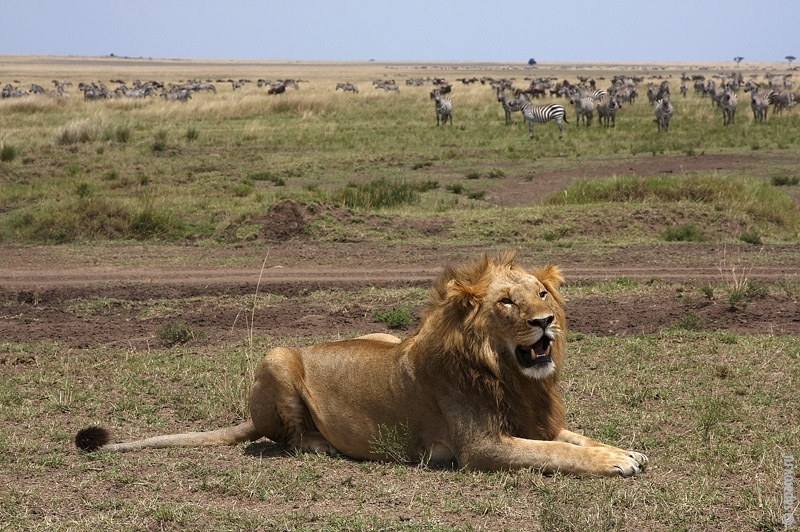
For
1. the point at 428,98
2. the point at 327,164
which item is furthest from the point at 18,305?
the point at 428,98

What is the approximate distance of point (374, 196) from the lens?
1916 centimetres

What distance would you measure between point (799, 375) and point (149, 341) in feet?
19.0

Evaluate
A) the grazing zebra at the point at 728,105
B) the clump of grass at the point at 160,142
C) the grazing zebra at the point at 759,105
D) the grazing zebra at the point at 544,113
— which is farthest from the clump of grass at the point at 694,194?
Result: the grazing zebra at the point at 759,105

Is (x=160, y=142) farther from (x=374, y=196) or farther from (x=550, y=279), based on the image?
(x=550, y=279)

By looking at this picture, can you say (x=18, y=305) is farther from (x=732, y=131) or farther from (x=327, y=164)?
(x=732, y=131)

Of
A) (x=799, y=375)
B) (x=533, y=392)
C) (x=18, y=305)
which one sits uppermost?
(x=533, y=392)

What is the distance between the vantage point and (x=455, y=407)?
223 inches

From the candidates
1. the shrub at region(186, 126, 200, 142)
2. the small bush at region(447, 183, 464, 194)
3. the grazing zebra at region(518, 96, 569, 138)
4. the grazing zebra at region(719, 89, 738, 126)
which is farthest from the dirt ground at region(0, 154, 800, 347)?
the grazing zebra at region(719, 89, 738, 126)

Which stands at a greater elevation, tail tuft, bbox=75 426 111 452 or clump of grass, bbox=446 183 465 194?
tail tuft, bbox=75 426 111 452

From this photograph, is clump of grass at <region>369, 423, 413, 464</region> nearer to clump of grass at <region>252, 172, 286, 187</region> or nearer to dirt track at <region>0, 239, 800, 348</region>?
dirt track at <region>0, 239, 800, 348</region>

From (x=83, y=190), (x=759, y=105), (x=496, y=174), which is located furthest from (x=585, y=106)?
(x=83, y=190)

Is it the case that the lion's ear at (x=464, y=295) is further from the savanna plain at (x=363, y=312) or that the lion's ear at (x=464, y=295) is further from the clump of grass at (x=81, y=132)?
the clump of grass at (x=81, y=132)

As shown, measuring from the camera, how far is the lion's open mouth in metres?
5.39

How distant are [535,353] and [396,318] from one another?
16.3 feet
